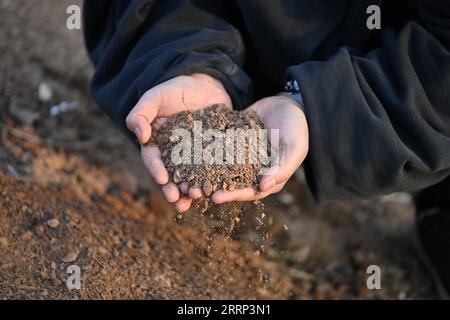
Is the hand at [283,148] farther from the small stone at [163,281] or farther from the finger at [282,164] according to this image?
the small stone at [163,281]

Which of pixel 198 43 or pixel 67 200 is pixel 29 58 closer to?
pixel 67 200

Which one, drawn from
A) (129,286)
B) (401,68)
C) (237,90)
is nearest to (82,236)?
(129,286)

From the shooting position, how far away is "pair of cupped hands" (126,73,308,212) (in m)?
1.30

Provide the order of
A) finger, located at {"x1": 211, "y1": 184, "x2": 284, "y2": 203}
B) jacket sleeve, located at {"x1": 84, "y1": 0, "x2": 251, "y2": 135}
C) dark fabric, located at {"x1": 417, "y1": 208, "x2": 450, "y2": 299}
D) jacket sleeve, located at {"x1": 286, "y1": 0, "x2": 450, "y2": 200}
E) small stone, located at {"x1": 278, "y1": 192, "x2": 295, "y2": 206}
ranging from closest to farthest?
1. finger, located at {"x1": 211, "y1": 184, "x2": 284, "y2": 203}
2. jacket sleeve, located at {"x1": 286, "y1": 0, "x2": 450, "y2": 200}
3. jacket sleeve, located at {"x1": 84, "y1": 0, "x2": 251, "y2": 135}
4. dark fabric, located at {"x1": 417, "y1": 208, "x2": 450, "y2": 299}
5. small stone, located at {"x1": 278, "y1": 192, "x2": 295, "y2": 206}

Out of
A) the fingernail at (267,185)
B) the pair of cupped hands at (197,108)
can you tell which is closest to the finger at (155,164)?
the pair of cupped hands at (197,108)

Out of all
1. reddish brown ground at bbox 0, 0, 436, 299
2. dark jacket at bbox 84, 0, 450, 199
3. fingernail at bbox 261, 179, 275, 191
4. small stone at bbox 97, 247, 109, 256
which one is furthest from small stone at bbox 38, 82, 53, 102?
fingernail at bbox 261, 179, 275, 191

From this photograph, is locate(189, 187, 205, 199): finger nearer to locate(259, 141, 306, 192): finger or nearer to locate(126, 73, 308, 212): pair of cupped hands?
locate(126, 73, 308, 212): pair of cupped hands

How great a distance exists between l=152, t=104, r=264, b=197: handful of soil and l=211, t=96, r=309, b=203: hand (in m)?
0.02

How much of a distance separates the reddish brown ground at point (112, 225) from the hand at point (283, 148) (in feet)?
0.75

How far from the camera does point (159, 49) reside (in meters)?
1.55

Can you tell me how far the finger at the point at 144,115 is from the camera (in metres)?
1.30

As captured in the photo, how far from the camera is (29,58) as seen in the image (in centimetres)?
235

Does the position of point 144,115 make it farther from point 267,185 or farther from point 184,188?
point 267,185

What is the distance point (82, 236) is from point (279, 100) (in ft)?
2.18
